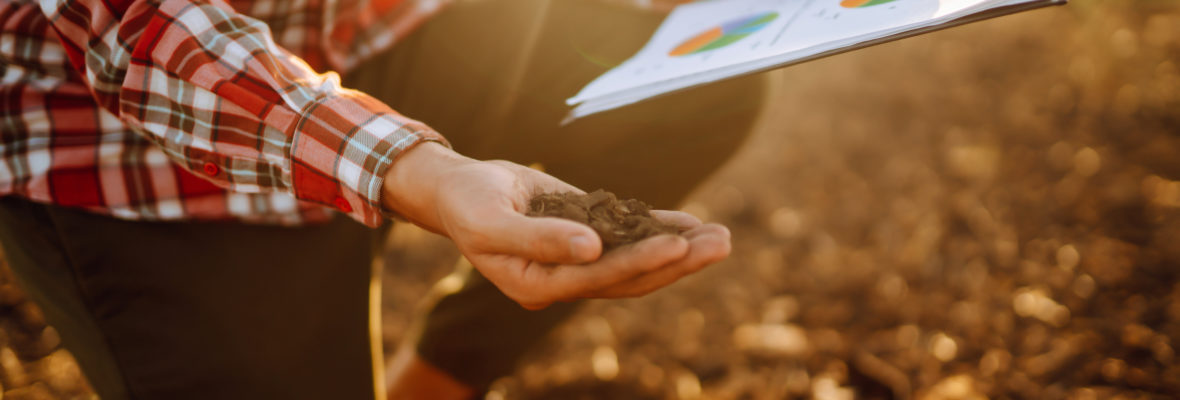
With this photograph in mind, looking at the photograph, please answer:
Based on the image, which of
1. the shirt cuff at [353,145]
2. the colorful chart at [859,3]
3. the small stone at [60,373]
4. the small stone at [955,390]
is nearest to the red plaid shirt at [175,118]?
the shirt cuff at [353,145]

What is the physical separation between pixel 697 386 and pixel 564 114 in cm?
70

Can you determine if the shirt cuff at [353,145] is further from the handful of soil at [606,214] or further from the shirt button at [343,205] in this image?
the handful of soil at [606,214]

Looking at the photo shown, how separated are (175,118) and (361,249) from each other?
404mm

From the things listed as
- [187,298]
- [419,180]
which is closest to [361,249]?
[187,298]

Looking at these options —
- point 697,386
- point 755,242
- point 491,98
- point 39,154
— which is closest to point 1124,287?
point 755,242

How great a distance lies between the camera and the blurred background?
1369 millimetres

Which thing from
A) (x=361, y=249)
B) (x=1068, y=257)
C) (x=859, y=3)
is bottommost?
(x=1068, y=257)

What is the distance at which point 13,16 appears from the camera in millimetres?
837

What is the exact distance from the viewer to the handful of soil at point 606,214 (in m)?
0.65

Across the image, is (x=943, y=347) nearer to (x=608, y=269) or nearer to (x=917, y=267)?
(x=917, y=267)

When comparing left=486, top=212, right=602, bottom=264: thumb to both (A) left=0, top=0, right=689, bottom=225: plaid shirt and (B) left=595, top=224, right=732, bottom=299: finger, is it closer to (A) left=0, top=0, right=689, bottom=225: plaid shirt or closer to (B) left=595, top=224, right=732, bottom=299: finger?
(B) left=595, top=224, right=732, bottom=299: finger

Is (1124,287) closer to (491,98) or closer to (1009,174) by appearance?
(1009,174)

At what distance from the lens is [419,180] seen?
0.70 metres

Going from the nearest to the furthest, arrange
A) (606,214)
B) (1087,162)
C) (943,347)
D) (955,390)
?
(606,214), (955,390), (943,347), (1087,162)
